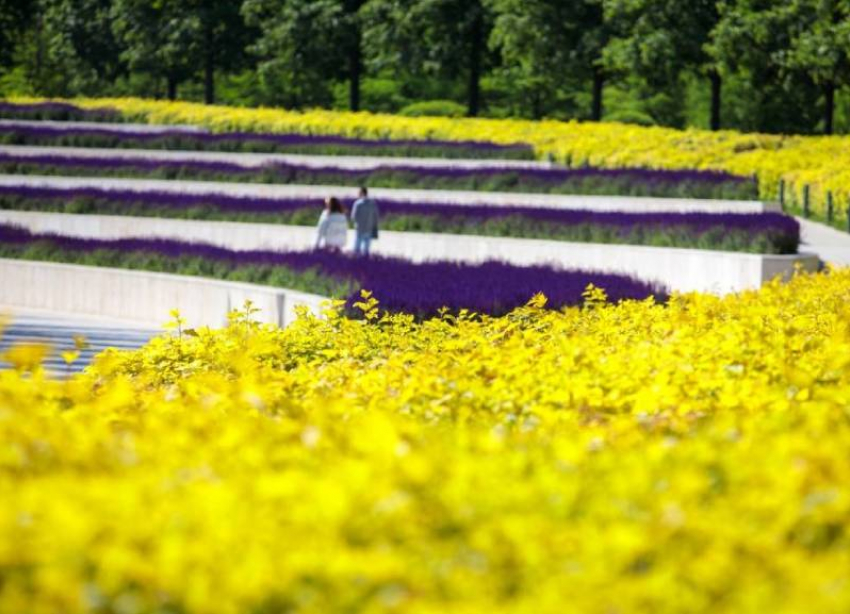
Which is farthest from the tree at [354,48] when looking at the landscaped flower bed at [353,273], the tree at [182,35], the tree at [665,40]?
the landscaped flower bed at [353,273]

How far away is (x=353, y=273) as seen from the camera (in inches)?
757

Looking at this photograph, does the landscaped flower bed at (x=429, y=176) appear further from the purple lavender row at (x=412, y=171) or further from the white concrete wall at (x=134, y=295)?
the white concrete wall at (x=134, y=295)

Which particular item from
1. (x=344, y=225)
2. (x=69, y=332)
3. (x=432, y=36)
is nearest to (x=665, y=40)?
(x=432, y=36)

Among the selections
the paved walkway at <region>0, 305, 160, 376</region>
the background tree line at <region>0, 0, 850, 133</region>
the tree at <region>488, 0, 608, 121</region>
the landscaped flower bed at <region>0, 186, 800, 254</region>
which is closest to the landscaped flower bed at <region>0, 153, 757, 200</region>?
the landscaped flower bed at <region>0, 186, 800, 254</region>

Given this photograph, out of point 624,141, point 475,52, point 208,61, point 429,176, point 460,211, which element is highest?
point 475,52

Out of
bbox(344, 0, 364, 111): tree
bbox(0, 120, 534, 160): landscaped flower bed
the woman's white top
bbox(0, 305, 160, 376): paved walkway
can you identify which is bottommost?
bbox(0, 305, 160, 376): paved walkway

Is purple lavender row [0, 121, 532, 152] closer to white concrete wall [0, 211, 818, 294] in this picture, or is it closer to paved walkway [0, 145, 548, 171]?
paved walkway [0, 145, 548, 171]

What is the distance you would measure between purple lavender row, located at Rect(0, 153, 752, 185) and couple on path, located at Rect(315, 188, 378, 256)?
8468 millimetres

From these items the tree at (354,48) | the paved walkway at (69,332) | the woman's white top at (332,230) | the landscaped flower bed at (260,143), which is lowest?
the paved walkway at (69,332)

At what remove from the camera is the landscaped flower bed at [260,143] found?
4209 cm

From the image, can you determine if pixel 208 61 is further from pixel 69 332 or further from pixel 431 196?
pixel 69 332

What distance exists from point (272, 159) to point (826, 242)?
17036mm

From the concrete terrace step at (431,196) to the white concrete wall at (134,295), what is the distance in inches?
367

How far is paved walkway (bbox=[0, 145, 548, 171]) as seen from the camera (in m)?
39.7
